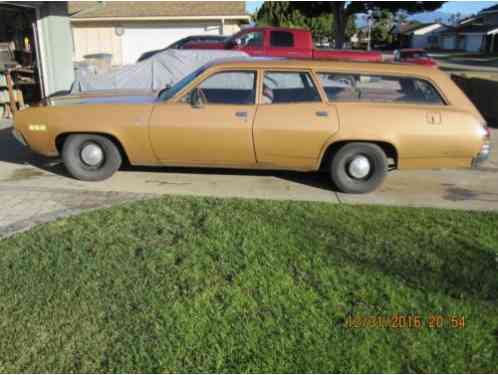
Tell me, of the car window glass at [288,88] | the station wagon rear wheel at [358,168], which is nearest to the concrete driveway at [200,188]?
the station wagon rear wheel at [358,168]

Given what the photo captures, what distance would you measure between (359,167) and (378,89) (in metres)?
0.95

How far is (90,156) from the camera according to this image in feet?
19.6

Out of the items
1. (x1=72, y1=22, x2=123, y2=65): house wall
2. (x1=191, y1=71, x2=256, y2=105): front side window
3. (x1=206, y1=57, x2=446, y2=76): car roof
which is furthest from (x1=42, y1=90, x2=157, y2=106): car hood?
(x1=72, y1=22, x2=123, y2=65): house wall

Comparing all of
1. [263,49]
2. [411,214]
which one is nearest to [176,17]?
[263,49]

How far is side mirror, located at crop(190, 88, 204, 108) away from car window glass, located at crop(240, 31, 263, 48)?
8801 millimetres

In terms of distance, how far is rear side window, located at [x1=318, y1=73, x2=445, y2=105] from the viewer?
5520mm

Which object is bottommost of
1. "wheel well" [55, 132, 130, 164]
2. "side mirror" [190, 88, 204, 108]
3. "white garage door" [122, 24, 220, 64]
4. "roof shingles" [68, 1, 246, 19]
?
"wheel well" [55, 132, 130, 164]

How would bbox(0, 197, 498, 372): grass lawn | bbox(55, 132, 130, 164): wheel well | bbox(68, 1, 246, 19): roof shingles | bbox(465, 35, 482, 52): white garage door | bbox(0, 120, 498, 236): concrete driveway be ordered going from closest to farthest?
bbox(0, 197, 498, 372): grass lawn
bbox(0, 120, 498, 236): concrete driveway
bbox(55, 132, 130, 164): wheel well
bbox(68, 1, 246, 19): roof shingles
bbox(465, 35, 482, 52): white garage door

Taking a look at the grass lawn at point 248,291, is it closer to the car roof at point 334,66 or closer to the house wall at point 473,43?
the car roof at point 334,66

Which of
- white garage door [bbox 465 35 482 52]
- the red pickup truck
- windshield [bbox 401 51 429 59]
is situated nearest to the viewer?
the red pickup truck

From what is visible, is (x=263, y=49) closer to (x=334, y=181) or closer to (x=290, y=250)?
(x=334, y=181)

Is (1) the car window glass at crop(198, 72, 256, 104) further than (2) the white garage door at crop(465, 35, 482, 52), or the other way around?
(2) the white garage door at crop(465, 35, 482, 52)

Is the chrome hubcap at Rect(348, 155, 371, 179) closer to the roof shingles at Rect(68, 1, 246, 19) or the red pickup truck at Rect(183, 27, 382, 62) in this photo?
the red pickup truck at Rect(183, 27, 382, 62)

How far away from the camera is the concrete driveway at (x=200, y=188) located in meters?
5.27
